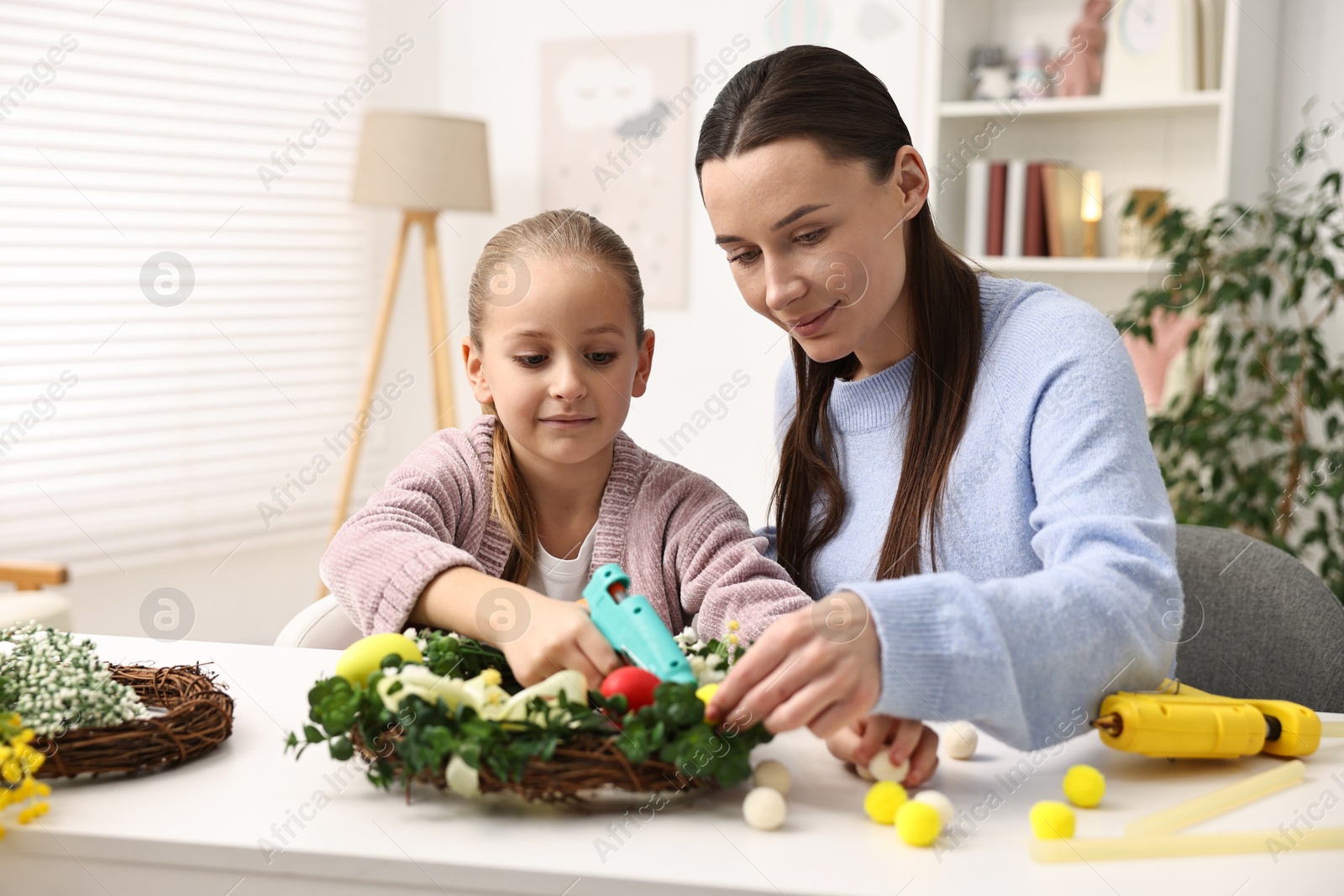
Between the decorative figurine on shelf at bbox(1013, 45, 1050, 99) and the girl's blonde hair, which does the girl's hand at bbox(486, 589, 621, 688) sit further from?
the decorative figurine on shelf at bbox(1013, 45, 1050, 99)

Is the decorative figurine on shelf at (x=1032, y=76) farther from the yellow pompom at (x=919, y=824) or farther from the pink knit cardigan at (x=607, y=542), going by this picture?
the yellow pompom at (x=919, y=824)

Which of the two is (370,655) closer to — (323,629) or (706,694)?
(706,694)

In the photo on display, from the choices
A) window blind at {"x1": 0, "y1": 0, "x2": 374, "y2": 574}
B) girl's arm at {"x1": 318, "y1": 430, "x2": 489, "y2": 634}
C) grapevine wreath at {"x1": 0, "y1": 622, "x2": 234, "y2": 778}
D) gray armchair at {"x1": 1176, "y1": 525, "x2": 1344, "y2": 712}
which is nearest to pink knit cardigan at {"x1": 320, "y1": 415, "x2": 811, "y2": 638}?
girl's arm at {"x1": 318, "y1": 430, "x2": 489, "y2": 634}

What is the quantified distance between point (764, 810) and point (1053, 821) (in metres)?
0.19

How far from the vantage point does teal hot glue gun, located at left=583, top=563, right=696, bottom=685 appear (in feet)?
2.83

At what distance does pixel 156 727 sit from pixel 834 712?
1.68ft

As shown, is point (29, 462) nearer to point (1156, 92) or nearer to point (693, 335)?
point (693, 335)

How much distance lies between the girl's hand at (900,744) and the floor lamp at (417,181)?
9.87ft

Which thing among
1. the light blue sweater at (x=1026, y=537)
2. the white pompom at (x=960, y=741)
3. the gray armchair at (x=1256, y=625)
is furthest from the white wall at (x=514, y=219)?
the white pompom at (x=960, y=741)

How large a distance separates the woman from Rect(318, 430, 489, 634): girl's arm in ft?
1.28

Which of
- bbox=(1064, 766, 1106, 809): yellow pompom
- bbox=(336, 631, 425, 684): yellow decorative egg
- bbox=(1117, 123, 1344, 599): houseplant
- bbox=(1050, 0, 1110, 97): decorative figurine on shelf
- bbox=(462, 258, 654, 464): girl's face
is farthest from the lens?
bbox=(1050, 0, 1110, 97): decorative figurine on shelf

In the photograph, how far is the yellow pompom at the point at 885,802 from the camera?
0.78 metres

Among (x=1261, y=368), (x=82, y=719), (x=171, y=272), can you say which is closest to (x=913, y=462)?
(x=82, y=719)

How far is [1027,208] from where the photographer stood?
3182mm
